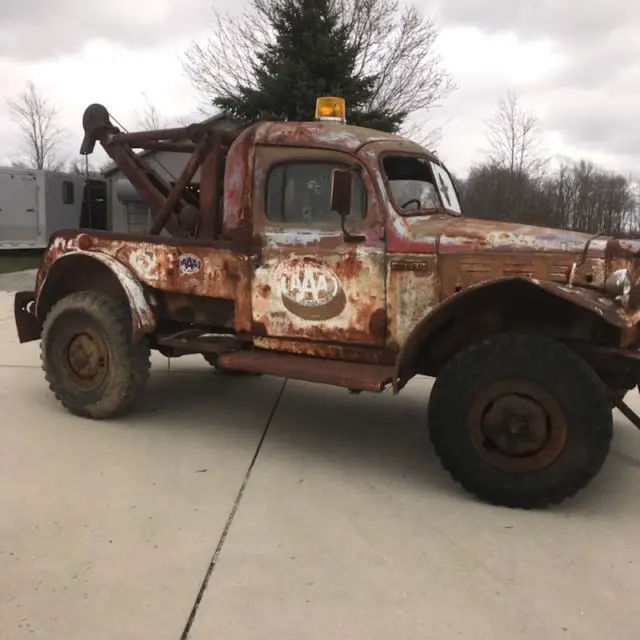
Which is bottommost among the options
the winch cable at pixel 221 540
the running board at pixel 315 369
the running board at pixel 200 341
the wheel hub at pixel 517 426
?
the winch cable at pixel 221 540

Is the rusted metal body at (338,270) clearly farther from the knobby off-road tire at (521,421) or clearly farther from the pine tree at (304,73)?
the pine tree at (304,73)

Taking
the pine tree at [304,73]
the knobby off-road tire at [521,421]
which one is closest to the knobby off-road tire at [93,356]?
the knobby off-road tire at [521,421]

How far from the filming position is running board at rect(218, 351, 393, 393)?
12.6 ft

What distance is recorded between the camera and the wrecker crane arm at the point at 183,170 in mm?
4711

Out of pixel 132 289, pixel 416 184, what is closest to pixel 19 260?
pixel 132 289

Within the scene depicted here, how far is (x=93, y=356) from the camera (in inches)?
191

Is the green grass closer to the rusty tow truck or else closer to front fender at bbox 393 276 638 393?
the rusty tow truck

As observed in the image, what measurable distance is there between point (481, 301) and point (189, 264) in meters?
1.95

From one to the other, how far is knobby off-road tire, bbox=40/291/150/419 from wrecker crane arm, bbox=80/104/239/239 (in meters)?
0.74

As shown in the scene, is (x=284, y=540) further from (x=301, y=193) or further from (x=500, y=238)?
(x=301, y=193)

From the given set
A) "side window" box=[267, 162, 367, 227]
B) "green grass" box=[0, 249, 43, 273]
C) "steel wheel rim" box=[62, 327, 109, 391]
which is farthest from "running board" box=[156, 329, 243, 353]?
"green grass" box=[0, 249, 43, 273]

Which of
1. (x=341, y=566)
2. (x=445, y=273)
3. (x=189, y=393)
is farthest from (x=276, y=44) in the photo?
(x=341, y=566)

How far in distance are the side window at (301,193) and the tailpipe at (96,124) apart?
203 centimetres

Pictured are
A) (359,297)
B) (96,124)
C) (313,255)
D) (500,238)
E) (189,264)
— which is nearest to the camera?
(500,238)
